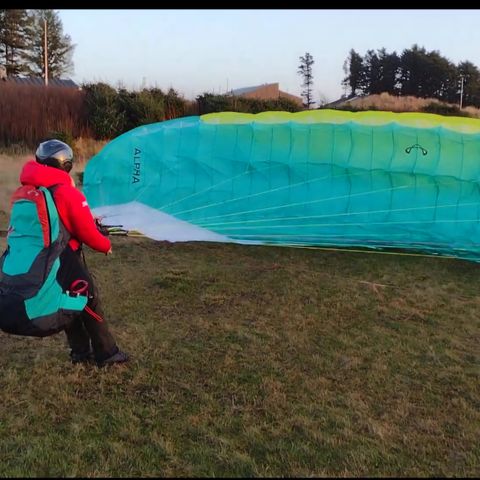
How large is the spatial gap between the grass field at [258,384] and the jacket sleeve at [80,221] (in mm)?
967

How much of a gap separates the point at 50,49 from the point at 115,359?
1700 inches

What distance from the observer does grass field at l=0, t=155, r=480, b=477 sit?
113 inches

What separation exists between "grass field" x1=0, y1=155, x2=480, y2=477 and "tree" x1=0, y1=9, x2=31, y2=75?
37.1 metres

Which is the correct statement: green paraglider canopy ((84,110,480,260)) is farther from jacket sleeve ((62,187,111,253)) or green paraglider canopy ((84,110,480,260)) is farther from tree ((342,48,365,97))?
tree ((342,48,365,97))

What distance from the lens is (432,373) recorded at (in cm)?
389

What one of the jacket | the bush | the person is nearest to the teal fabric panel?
the person

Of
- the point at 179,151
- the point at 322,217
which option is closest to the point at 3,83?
the point at 179,151

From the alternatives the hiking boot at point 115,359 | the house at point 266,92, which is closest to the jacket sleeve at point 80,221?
the hiking boot at point 115,359

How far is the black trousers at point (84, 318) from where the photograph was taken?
3.33 metres

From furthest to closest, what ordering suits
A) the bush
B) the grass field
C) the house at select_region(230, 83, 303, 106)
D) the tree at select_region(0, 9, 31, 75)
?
the tree at select_region(0, 9, 31, 75)
the house at select_region(230, 83, 303, 106)
the bush
the grass field

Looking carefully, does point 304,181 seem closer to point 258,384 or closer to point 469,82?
point 258,384

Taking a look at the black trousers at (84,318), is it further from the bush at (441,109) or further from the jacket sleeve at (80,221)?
the bush at (441,109)

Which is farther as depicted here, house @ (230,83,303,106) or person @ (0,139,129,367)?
Answer: house @ (230,83,303,106)

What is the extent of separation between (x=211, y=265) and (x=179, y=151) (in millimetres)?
1466
